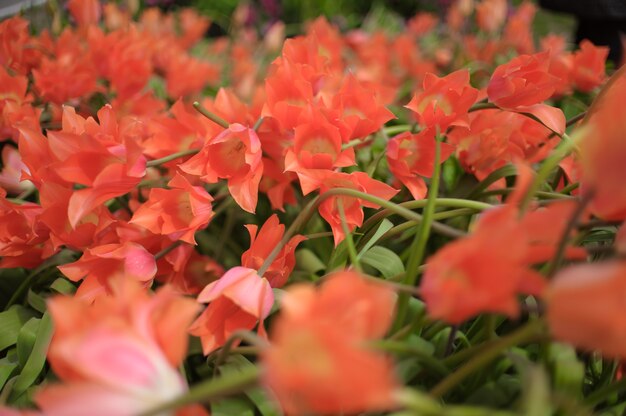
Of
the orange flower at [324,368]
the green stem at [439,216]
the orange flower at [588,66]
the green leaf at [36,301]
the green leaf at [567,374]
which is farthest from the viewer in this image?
the orange flower at [588,66]

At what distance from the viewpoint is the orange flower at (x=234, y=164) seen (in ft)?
1.36

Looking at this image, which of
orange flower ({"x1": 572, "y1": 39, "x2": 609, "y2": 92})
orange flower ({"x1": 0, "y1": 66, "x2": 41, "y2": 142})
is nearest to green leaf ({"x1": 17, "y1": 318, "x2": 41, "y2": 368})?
orange flower ({"x1": 0, "y1": 66, "x2": 41, "y2": 142})

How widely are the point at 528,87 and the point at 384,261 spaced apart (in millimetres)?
160

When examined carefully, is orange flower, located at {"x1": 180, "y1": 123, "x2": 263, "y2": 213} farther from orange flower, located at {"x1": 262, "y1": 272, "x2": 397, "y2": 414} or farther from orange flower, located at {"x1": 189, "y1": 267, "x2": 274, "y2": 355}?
orange flower, located at {"x1": 262, "y1": 272, "x2": 397, "y2": 414}

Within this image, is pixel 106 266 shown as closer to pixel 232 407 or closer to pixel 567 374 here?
pixel 232 407

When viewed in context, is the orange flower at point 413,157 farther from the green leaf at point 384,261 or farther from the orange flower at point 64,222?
the orange flower at point 64,222

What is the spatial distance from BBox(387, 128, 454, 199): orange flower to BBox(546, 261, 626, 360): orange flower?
0.86ft

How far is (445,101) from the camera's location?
1.44ft

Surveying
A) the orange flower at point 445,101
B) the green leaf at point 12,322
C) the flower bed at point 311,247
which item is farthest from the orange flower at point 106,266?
the orange flower at point 445,101

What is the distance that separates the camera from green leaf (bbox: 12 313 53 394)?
39 cm

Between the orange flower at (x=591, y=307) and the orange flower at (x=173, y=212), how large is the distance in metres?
0.27

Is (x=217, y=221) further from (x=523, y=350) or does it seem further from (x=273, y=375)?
(x=273, y=375)

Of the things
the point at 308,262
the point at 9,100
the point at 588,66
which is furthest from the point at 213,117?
the point at 588,66

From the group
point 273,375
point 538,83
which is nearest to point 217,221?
point 538,83
